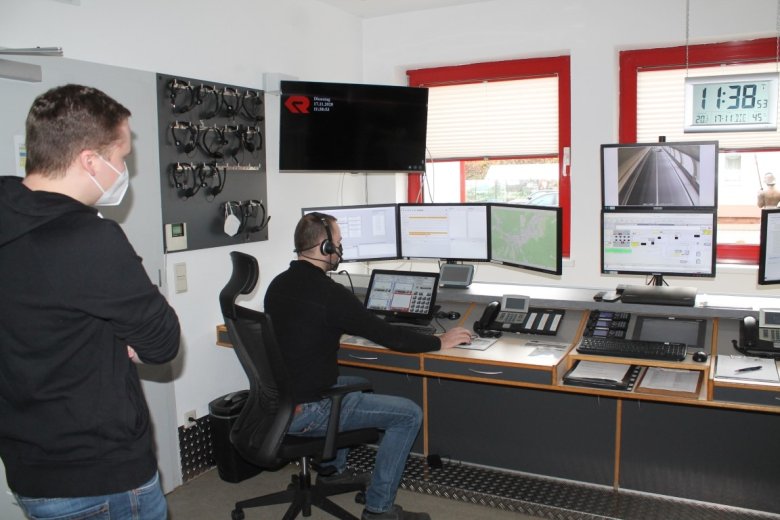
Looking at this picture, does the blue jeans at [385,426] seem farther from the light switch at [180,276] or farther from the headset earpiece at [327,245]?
the light switch at [180,276]

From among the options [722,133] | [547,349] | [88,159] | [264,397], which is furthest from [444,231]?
[88,159]

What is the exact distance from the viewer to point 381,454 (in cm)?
274

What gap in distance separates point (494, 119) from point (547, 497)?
2.82 metres

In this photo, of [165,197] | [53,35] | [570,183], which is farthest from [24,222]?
[570,183]

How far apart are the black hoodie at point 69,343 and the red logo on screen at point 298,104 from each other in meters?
2.70

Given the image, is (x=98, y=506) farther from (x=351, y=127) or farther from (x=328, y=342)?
(x=351, y=127)

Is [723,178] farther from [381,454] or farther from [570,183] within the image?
[381,454]

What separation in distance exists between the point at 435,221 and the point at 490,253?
1.16ft

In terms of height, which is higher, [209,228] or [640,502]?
[209,228]

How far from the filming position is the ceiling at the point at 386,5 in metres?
4.51

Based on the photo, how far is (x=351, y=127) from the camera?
420 centimetres

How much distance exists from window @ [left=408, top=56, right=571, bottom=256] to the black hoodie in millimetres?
3754

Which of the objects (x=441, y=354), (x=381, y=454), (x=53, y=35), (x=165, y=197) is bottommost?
(x=381, y=454)

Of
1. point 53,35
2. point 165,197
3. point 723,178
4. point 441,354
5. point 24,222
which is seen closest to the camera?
point 24,222
